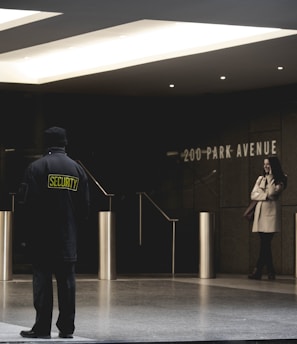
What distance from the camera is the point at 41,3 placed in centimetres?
1152

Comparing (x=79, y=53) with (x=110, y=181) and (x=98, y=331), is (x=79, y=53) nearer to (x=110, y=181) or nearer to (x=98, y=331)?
(x=110, y=181)

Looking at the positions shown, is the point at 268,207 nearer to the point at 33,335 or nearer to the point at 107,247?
the point at 107,247

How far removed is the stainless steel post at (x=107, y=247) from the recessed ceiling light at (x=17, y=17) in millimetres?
Result: 4418

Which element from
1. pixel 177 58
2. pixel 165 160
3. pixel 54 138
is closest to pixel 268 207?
pixel 177 58

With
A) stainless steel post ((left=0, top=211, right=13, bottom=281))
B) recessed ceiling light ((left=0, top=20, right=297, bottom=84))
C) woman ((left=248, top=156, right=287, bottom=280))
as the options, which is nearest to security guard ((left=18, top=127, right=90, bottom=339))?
recessed ceiling light ((left=0, top=20, right=297, bottom=84))

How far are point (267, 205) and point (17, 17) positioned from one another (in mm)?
5710

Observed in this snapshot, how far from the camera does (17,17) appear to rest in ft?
48.2

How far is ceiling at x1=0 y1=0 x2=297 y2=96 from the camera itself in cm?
1176

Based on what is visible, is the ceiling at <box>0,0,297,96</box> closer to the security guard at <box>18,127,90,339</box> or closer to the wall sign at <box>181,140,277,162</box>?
the wall sign at <box>181,140,277,162</box>

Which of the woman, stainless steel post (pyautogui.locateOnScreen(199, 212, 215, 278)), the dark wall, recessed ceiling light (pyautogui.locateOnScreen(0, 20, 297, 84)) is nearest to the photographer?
recessed ceiling light (pyautogui.locateOnScreen(0, 20, 297, 84))

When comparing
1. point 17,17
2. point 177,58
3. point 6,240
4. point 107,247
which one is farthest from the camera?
point 107,247

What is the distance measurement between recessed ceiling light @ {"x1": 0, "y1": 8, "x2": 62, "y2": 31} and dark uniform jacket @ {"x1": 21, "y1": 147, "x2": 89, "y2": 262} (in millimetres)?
5261

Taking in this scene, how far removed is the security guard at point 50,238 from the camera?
9.05m

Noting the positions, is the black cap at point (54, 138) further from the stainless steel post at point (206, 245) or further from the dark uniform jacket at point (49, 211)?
the stainless steel post at point (206, 245)
